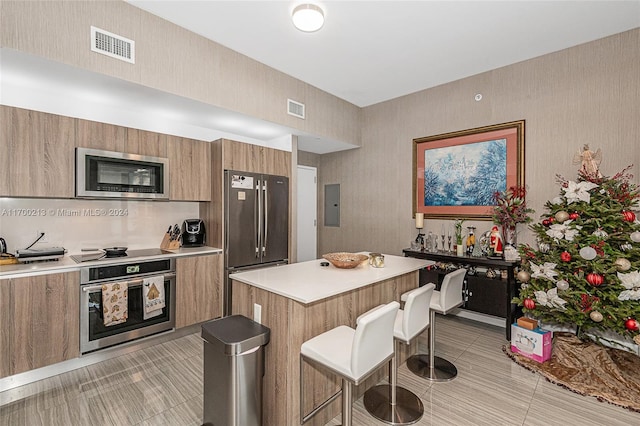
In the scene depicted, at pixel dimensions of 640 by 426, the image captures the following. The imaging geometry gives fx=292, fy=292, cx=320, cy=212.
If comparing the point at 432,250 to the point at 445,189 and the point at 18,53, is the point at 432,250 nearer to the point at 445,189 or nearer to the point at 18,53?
the point at 445,189

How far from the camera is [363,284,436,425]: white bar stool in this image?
1.98 meters

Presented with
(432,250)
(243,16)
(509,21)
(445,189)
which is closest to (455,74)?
Result: (509,21)

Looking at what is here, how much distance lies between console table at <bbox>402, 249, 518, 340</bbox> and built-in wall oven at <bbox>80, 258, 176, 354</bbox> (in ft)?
10.5

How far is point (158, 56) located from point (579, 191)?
4.09m

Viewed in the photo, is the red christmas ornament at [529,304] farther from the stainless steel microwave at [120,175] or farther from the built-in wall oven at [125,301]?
the stainless steel microwave at [120,175]

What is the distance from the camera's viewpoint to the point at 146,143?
3.20 metres

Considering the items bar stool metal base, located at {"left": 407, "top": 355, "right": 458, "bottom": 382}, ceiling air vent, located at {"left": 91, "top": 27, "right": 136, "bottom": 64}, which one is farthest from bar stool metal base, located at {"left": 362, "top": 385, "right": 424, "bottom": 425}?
ceiling air vent, located at {"left": 91, "top": 27, "right": 136, "bottom": 64}

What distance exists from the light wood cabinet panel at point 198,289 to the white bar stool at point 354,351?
1.98 metres

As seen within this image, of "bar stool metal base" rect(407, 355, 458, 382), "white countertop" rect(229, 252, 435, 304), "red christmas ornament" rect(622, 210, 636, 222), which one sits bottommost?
"bar stool metal base" rect(407, 355, 458, 382)

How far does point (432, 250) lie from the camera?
13.1 feet

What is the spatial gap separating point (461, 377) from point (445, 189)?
7.87 feet

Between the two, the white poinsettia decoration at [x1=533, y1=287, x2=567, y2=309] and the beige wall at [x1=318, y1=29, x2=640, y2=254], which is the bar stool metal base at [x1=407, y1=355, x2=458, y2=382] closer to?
the white poinsettia decoration at [x1=533, y1=287, x2=567, y2=309]

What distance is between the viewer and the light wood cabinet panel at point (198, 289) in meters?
3.20

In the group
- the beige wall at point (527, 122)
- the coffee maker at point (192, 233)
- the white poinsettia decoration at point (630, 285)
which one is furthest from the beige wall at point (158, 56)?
the white poinsettia decoration at point (630, 285)
